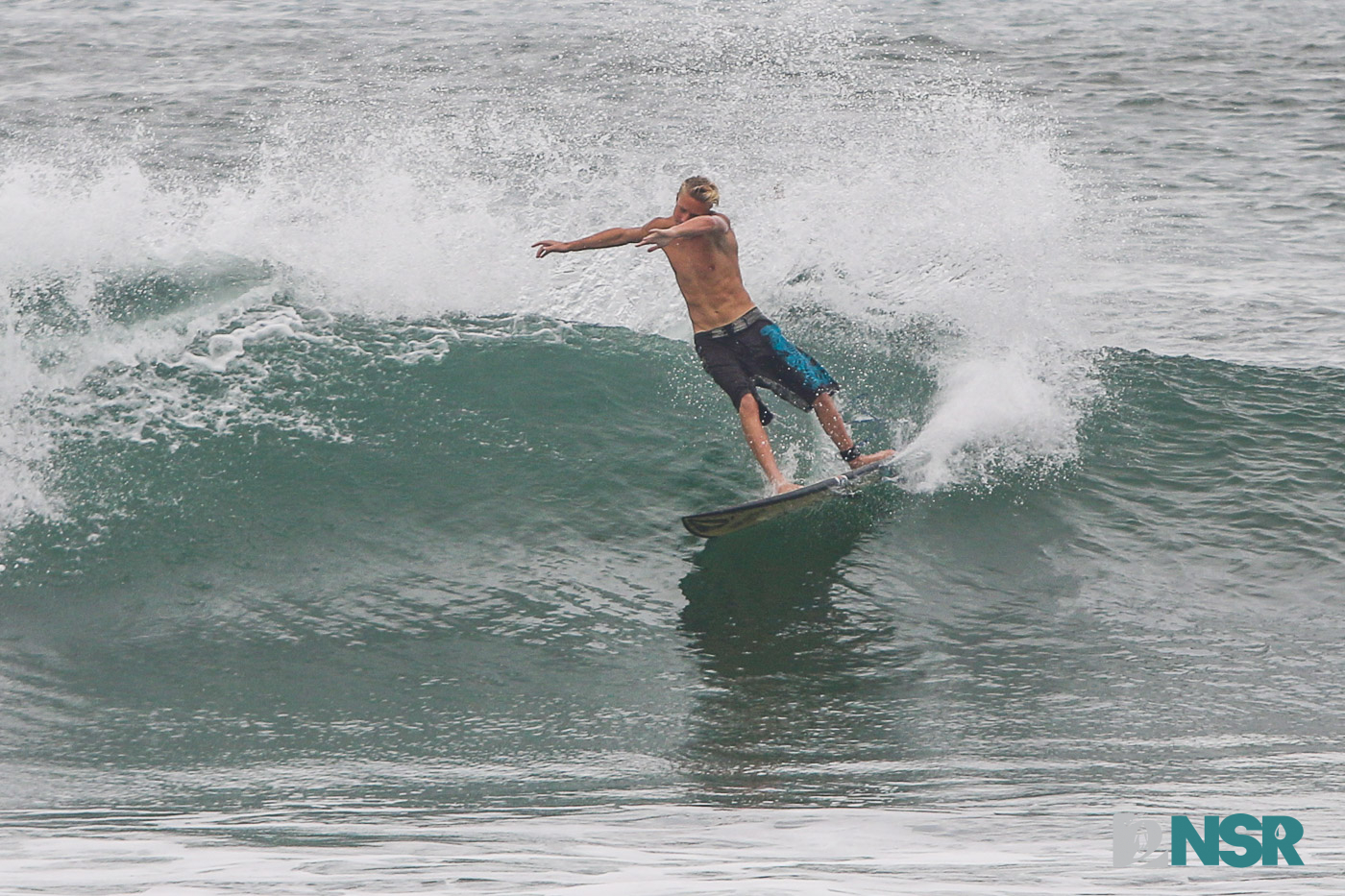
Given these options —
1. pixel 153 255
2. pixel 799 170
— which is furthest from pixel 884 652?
pixel 799 170

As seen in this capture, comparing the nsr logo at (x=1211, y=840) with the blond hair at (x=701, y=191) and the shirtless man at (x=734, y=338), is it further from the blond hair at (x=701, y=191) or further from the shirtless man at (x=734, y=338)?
the blond hair at (x=701, y=191)

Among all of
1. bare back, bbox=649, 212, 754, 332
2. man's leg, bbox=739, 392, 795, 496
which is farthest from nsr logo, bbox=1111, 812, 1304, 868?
bare back, bbox=649, 212, 754, 332

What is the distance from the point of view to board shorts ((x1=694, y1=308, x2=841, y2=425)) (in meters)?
7.12

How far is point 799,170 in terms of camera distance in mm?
13141

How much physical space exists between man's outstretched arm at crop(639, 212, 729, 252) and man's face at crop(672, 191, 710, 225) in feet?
0.11

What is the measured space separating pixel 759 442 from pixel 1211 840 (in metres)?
3.50

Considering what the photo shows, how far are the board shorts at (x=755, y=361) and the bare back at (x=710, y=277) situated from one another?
65mm

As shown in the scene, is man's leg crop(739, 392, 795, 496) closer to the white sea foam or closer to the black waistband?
the black waistband

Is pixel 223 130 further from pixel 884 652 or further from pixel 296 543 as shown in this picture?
pixel 884 652

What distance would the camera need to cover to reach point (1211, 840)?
3926mm

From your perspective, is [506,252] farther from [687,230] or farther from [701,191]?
[687,230]

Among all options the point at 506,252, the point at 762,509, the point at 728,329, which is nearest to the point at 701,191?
the point at 728,329

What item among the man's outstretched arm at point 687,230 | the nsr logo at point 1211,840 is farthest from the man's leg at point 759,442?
the nsr logo at point 1211,840

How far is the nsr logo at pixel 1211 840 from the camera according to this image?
3.66 m
